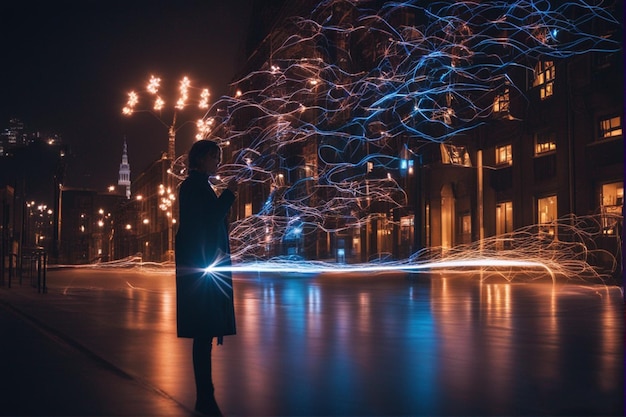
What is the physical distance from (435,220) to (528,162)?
10457mm

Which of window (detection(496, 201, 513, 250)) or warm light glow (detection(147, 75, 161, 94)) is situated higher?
warm light glow (detection(147, 75, 161, 94))

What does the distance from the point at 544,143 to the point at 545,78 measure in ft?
9.45

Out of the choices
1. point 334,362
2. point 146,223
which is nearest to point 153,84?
point 334,362

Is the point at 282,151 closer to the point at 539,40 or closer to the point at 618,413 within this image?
the point at 539,40

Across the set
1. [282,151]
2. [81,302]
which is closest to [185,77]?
[81,302]

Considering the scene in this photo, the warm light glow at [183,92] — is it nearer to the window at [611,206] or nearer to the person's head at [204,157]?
the window at [611,206]

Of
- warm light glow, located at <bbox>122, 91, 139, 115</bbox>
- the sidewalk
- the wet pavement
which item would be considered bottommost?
the sidewalk

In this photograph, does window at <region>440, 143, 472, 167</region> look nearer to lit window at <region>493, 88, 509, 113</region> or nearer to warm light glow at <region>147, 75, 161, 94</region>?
lit window at <region>493, 88, 509, 113</region>

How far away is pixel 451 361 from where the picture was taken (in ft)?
28.8

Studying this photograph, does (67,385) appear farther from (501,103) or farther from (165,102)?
(501,103)

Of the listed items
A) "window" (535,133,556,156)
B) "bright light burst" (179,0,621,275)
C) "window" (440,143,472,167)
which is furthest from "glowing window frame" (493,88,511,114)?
"window" (440,143,472,167)

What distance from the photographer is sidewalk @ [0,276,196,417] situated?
6.61 meters

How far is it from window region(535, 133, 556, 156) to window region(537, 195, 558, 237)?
2.13m

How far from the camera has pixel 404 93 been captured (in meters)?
42.1
